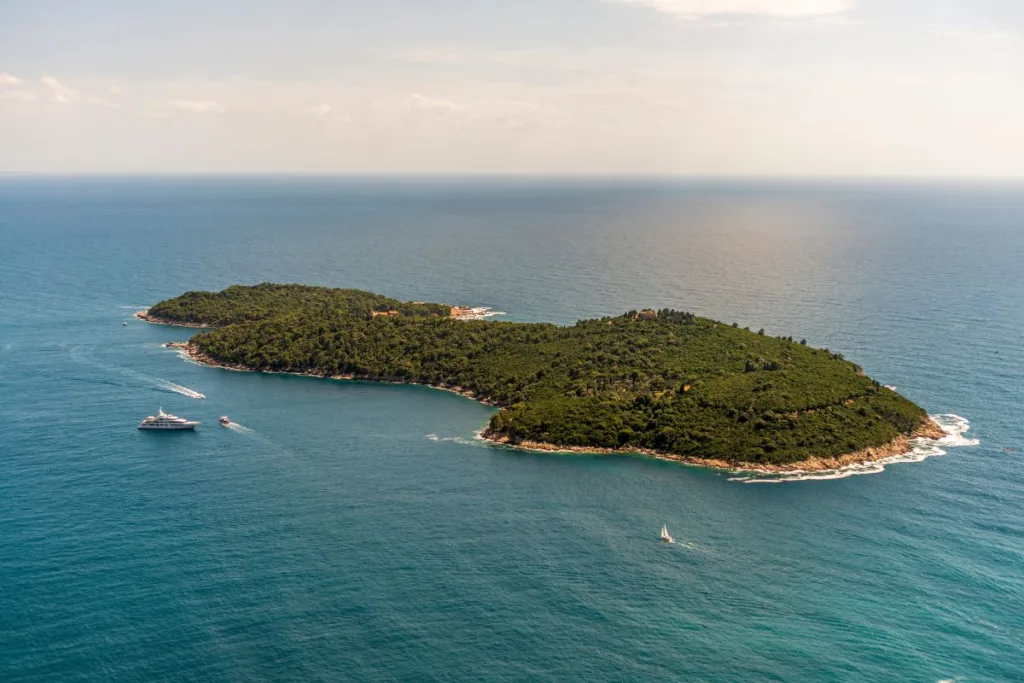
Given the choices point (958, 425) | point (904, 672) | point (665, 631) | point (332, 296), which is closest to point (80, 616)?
point (665, 631)

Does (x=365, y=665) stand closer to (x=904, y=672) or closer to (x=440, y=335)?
(x=904, y=672)

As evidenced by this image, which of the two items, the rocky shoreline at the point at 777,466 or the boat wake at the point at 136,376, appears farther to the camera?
the boat wake at the point at 136,376

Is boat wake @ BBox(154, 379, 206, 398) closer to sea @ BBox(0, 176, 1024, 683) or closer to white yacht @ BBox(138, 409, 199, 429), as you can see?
sea @ BBox(0, 176, 1024, 683)

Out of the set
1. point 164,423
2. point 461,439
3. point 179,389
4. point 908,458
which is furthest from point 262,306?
point 908,458

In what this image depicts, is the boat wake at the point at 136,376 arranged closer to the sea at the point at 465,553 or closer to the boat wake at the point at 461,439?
the sea at the point at 465,553

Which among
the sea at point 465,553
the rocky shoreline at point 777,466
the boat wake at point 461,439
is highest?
the rocky shoreline at point 777,466

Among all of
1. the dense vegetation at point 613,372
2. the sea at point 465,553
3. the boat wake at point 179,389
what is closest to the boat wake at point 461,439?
the sea at point 465,553
